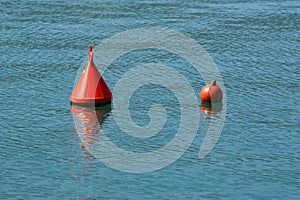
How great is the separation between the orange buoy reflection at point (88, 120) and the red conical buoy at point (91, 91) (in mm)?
214

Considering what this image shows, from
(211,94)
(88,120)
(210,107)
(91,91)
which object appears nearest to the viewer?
(88,120)

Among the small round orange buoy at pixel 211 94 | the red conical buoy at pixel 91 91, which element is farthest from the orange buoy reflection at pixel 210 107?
the red conical buoy at pixel 91 91

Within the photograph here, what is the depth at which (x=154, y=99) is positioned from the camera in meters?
30.1

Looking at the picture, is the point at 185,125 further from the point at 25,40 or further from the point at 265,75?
the point at 25,40

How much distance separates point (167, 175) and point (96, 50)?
16.3 m

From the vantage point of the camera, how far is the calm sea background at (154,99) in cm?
2175

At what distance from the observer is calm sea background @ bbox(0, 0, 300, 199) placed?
2175 centimetres

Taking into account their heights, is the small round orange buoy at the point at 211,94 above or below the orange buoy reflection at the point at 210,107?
above

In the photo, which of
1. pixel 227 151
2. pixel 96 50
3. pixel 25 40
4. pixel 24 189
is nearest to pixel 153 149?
pixel 227 151

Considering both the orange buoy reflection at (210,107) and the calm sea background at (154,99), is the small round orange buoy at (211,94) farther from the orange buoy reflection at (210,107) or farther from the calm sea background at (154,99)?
the calm sea background at (154,99)

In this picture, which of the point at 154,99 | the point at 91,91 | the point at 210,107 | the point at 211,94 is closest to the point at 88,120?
the point at 91,91

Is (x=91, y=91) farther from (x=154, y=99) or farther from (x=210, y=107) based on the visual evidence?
(x=210, y=107)

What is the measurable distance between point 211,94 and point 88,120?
4.52 meters

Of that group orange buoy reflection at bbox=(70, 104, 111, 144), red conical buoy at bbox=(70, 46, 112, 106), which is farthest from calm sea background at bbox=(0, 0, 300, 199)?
red conical buoy at bbox=(70, 46, 112, 106)
